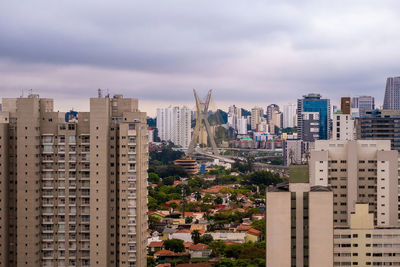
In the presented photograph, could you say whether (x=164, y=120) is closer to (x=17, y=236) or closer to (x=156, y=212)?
(x=156, y=212)

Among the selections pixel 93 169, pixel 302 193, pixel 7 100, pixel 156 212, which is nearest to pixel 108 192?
pixel 93 169

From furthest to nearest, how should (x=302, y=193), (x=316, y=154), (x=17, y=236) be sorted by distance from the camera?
1. (x=316, y=154)
2. (x=17, y=236)
3. (x=302, y=193)

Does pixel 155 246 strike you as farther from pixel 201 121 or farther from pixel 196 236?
pixel 201 121

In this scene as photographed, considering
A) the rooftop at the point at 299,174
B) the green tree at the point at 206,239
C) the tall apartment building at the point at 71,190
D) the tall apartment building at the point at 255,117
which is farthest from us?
the tall apartment building at the point at 255,117

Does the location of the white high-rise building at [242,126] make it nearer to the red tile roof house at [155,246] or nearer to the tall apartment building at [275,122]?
the tall apartment building at [275,122]

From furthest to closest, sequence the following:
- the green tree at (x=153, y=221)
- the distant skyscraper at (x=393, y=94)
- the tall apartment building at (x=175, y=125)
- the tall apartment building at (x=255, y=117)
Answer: the tall apartment building at (x=255, y=117)
the tall apartment building at (x=175, y=125)
the distant skyscraper at (x=393, y=94)
the green tree at (x=153, y=221)

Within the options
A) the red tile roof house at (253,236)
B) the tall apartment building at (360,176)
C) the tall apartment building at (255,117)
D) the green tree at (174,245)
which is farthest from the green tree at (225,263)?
the tall apartment building at (255,117)

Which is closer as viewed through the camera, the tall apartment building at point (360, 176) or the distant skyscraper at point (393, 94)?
the tall apartment building at point (360, 176)
